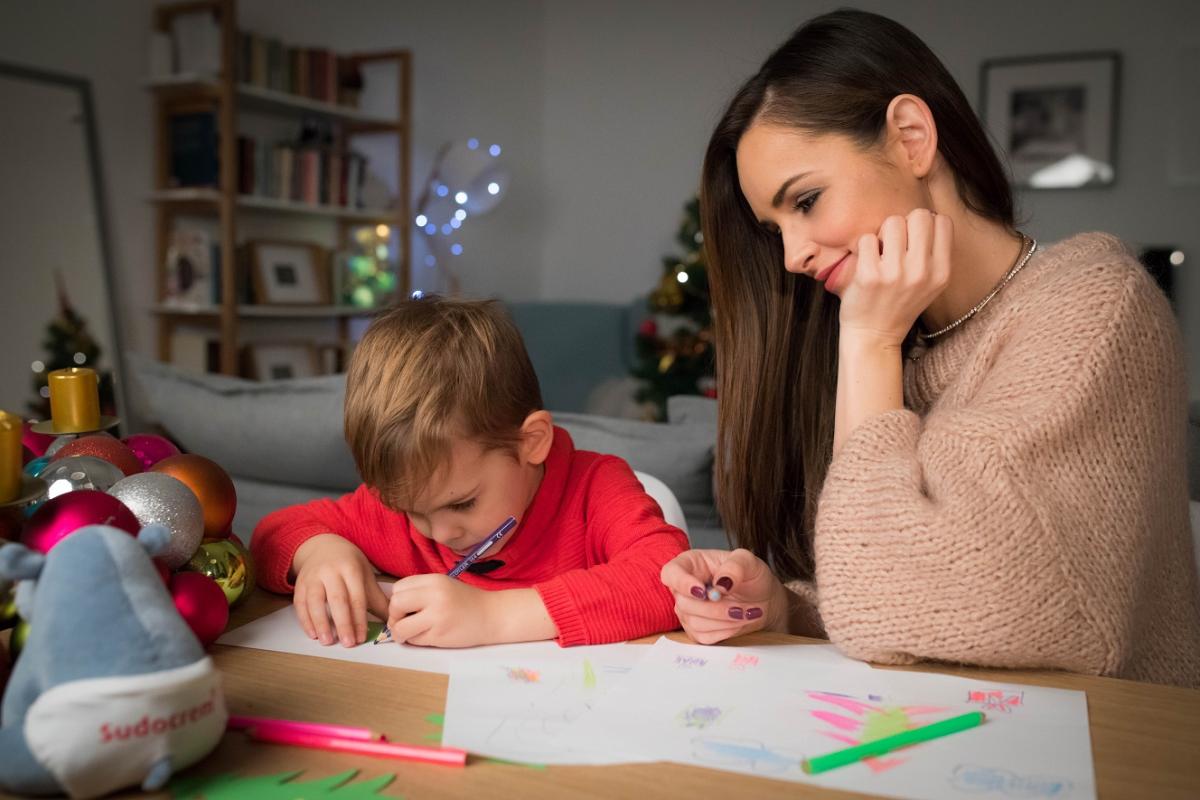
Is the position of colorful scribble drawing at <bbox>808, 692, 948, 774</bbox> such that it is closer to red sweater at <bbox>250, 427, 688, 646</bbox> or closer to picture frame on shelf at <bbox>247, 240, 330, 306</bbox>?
red sweater at <bbox>250, 427, 688, 646</bbox>

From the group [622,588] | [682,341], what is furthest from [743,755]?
[682,341]

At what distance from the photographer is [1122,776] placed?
0.59 metres

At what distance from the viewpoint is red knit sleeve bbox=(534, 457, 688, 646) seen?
0.84 m

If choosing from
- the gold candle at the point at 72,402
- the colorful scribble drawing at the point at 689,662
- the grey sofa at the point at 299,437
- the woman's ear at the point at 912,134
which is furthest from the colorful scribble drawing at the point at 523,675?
the grey sofa at the point at 299,437

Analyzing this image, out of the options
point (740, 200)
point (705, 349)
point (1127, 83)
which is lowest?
point (705, 349)

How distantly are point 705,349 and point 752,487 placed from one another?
9.69ft

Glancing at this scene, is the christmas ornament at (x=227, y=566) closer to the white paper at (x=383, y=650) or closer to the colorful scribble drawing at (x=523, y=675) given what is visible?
the white paper at (x=383, y=650)

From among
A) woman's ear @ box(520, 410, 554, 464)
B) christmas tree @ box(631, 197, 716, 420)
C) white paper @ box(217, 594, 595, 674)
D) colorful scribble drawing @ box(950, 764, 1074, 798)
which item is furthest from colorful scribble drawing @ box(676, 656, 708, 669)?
christmas tree @ box(631, 197, 716, 420)

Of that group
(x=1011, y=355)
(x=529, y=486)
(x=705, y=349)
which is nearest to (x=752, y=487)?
(x=529, y=486)

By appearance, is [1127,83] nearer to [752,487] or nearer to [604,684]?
[752,487]

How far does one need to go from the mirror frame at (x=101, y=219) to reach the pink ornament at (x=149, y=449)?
3.01 meters

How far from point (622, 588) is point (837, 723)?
258 mm

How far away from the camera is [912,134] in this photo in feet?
3.59

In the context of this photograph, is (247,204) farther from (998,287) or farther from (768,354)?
(998,287)
